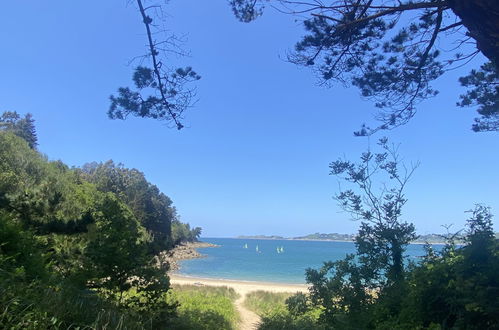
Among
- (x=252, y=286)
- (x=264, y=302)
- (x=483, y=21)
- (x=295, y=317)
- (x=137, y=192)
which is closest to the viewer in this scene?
(x=483, y=21)

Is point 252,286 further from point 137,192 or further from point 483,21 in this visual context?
point 483,21

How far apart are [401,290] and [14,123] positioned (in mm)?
66949

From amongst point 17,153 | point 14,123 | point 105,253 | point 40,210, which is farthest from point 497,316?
point 14,123

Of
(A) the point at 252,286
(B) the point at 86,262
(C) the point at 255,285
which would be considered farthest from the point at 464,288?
(C) the point at 255,285

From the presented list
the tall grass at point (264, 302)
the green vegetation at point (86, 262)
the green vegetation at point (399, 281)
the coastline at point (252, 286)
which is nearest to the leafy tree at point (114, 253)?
the green vegetation at point (86, 262)

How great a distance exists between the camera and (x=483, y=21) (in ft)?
13.6

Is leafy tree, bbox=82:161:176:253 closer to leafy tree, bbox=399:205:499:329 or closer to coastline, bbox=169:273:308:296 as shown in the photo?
coastline, bbox=169:273:308:296

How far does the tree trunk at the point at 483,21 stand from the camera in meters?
4.04

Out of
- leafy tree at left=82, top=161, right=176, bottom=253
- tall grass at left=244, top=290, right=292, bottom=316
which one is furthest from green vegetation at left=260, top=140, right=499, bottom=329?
leafy tree at left=82, top=161, right=176, bottom=253

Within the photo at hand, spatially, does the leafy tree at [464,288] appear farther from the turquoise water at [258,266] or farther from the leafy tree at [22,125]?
the leafy tree at [22,125]

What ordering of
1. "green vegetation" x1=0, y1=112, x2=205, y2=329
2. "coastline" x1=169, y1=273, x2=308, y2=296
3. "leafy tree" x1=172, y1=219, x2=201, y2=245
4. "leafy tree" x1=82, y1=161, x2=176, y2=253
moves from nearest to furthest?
"green vegetation" x1=0, y1=112, x2=205, y2=329 < "coastline" x1=169, y1=273, x2=308, y2=296 < "leafy tree" x1=82, y1=161, x2=176, y2=253 < "leafy tree" x1=172, y1=219, x2=201, y2=245

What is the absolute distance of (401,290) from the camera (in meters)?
6.52

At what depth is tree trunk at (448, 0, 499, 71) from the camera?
4043 millimetres

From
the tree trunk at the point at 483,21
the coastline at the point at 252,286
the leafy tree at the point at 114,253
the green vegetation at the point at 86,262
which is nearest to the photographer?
the tree trunk at the point at 483,21
